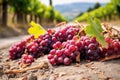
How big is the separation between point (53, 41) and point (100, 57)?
62 centimetres

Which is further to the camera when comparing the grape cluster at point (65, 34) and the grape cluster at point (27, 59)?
the grape cluster at point (65, 34)

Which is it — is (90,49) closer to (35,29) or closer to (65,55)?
(65,55)

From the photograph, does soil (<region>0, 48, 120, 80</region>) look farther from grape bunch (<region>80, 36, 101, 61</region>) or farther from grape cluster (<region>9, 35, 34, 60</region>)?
grape cluster (<region>9, 35, 34, 60</region>)

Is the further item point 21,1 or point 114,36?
point 21,1

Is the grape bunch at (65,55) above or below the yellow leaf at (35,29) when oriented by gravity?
below

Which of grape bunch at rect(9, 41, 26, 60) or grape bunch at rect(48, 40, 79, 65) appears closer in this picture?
grape bunch at rect(48, 40, 79, 65)

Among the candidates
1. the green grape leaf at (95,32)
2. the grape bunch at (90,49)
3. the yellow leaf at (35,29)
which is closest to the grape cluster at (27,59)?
the yellow leaf at (35,29)

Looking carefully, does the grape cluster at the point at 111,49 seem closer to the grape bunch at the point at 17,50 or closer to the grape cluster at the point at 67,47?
the grape cluster at the point at 67,47

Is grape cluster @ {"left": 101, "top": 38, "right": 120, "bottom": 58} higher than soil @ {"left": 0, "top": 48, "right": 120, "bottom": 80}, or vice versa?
grape cluster @ {"left": 101, "top": 38, "right": 120, "bottom": 58}

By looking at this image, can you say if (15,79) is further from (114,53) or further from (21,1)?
(21,1)

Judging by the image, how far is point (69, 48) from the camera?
10.1ft

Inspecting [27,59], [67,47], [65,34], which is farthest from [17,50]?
[67,47]

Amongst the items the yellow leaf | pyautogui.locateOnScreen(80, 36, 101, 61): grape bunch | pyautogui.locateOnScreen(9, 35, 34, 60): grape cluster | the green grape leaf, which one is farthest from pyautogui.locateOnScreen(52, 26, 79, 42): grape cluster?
the green grape leaf

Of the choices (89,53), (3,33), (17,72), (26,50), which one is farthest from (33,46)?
(3,33)
